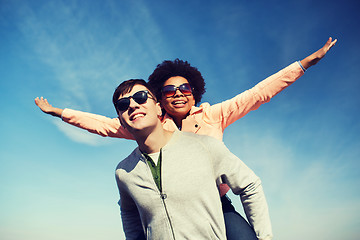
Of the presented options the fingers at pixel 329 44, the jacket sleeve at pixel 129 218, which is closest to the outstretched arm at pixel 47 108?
the jacket sleeve at pixel 129 218

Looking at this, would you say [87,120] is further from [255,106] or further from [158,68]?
[255,106]

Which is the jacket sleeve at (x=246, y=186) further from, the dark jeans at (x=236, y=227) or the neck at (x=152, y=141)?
the neck at (x=152, y=141)

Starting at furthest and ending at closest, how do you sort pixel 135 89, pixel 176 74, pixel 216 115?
pixel 176 74, pixel 216 115, pixel 135 89

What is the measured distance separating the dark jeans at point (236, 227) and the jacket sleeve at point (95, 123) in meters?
2.08

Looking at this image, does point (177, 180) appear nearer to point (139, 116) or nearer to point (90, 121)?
point (139, 116)

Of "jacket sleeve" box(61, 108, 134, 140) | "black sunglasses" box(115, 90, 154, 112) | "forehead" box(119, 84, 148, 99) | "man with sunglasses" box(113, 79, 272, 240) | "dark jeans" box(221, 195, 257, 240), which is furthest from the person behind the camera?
"jacket sleeve" box(61, 108, 134, 140)

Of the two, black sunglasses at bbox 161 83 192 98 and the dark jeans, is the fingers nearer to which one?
black sunglasses at bbox 161 83 192 98

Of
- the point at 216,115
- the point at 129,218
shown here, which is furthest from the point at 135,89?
the point at 129,218

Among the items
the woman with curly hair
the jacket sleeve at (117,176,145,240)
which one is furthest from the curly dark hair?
the jacket sleeve at (117,176,145,240)

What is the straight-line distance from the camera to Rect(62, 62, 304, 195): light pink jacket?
13.1 ft

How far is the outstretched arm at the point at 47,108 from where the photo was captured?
4812mm

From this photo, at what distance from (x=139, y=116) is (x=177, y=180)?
94cm

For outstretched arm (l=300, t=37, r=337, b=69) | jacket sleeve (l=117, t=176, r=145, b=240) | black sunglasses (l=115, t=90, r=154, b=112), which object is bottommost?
jacket sleeve (l=117, t=176, r=145, b=240)

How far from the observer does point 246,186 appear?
2.93m
